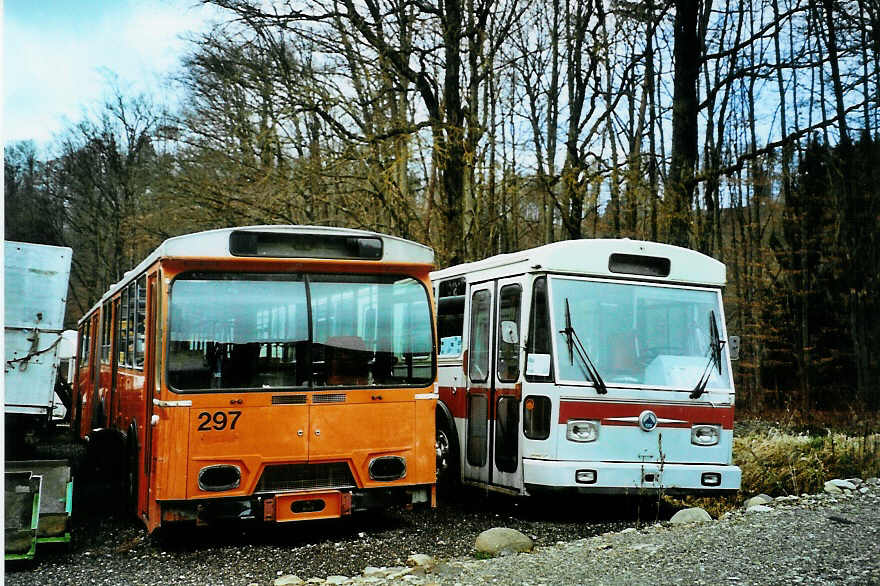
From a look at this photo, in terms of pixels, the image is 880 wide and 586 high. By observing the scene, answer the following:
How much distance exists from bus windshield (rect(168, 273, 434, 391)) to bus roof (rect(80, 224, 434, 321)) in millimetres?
195

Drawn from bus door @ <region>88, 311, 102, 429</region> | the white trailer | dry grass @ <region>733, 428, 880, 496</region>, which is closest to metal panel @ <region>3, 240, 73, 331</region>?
the white trailer

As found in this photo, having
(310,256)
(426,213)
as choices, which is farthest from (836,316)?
(310,256)

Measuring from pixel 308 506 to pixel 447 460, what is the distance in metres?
3.24

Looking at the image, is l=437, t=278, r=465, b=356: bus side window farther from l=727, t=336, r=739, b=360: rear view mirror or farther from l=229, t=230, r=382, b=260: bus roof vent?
l=727, t=336, r=739, b=360: rear view mirror

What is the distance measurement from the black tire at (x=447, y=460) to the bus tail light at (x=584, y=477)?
7.38ft

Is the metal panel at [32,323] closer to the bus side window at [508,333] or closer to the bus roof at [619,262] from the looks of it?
the bus side window at [508,333]

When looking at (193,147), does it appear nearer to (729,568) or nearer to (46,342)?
(46,342)

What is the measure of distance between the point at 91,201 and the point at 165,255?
1687cm

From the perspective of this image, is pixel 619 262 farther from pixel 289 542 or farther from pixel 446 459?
pixel 289 542

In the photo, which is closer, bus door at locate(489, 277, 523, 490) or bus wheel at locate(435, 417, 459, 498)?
bus door at locate(489, 277, 523, 490)

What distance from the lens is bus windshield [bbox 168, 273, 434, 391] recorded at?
8312 mm

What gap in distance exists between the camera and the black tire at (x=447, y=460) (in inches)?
447

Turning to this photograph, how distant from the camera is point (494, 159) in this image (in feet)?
64.4

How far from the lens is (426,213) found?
1892 cm
